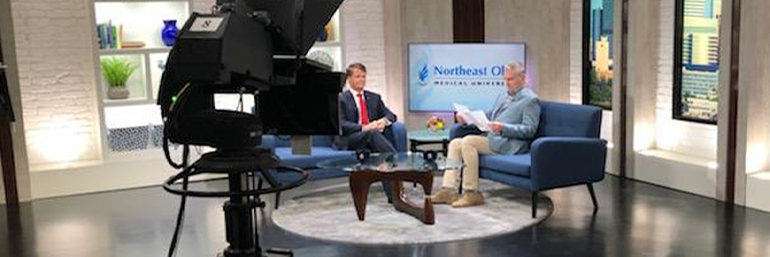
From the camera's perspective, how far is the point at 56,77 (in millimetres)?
6555

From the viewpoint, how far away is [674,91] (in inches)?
250

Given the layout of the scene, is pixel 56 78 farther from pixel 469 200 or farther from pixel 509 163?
pixel 509 163

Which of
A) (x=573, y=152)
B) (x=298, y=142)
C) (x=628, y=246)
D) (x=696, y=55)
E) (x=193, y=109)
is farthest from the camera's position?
(x=696, y=55)

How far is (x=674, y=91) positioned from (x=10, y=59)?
216 inches

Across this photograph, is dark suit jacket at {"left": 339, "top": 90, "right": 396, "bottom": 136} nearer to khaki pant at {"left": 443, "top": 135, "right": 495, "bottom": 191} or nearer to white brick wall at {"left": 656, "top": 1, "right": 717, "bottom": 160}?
khaki pant at {"left": 443, "top": 135, "right": 495, "bottom": 191}

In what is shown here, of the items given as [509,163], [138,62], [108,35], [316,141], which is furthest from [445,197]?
[108,35]

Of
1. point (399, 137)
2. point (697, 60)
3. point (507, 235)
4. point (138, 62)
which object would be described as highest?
point (138, 62)

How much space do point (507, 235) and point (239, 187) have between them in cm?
274

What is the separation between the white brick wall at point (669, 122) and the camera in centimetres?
612

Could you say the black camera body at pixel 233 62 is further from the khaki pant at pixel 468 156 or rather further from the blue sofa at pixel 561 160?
the khaki pant at pixel 468 156

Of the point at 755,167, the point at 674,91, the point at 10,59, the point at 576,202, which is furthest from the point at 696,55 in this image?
the point at 10,59

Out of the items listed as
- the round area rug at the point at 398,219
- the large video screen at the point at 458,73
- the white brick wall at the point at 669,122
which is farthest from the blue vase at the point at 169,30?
the white brick wall at the point at 669,122

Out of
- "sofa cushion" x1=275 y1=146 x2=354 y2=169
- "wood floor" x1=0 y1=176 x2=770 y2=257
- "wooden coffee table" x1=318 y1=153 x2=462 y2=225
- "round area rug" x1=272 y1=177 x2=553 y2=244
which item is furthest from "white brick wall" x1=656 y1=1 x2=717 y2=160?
"sofa cushion" x1=275 y1=146 x2=354 y2=169

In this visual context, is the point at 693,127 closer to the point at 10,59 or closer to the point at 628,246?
the point at 628,246
